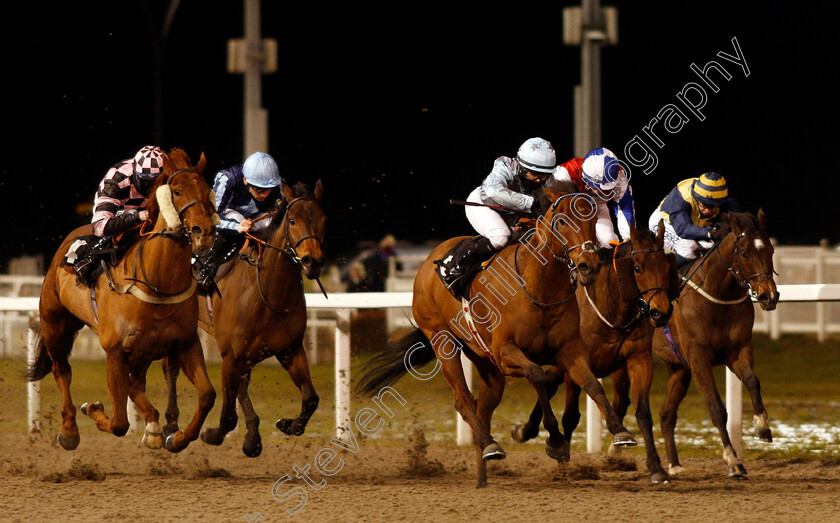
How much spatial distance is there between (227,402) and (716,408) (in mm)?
2570

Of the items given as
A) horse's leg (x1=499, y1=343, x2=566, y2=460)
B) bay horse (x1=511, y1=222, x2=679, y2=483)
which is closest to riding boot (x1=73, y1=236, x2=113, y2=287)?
horse's leg (x1=499, y1=343, x2=566, y2=460)

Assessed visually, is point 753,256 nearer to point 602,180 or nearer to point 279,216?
point 602,180

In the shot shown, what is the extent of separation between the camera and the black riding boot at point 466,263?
580 cm

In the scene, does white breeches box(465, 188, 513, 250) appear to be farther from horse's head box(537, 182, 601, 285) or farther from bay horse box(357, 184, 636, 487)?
horse's head box(537, 182, 601, 285)

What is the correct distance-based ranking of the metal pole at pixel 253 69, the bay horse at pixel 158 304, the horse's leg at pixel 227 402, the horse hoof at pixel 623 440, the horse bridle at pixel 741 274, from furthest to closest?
the metal pole at pixel 253 69, the horse bridle at pixel 741 274, the horse's leg at pixel 227 402, the bay horse at pixel 158 304, the horse hoof at pixel 623 440

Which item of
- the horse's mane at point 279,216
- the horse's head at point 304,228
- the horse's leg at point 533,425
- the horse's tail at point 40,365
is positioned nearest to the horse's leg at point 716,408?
the horse's leg at point 533,425

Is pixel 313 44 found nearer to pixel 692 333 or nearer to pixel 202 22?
pixel 202 22

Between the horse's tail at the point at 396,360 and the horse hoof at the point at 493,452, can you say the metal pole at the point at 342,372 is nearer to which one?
the horse's tail at the point at 396,360

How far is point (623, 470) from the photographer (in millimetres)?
6379

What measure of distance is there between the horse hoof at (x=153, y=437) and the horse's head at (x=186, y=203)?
2.99 feet

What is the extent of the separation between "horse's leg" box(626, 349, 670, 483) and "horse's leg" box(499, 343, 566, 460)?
44cm

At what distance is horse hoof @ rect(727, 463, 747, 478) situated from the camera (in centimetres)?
594

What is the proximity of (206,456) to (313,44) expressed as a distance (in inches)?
561

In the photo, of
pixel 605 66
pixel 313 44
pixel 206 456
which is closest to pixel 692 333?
pixel 206 456
